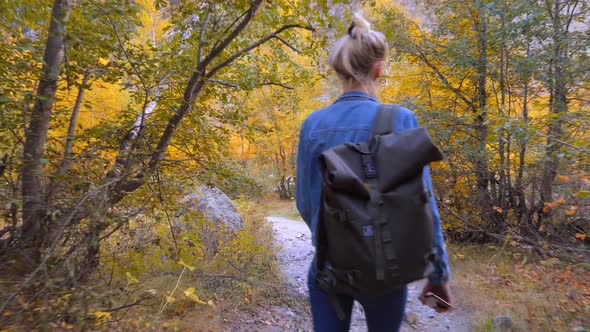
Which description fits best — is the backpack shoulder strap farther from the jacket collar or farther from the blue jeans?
the blue jeans

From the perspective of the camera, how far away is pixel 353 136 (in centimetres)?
136

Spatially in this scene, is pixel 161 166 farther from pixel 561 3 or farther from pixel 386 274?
pixel 561 3

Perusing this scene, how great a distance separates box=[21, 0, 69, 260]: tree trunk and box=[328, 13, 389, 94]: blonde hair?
188 cm

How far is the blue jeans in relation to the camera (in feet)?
4.62

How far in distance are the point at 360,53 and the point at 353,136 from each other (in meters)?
0.35

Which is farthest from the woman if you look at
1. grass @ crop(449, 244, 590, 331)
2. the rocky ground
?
the rocky ground

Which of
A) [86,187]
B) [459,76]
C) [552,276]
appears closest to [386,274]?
[86,187]

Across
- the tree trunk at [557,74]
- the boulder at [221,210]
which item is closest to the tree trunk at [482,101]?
the tree trunk at [557,74]

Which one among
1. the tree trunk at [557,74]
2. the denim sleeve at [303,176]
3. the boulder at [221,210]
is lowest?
the boulder at [221,210]

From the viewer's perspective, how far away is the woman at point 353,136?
136cm

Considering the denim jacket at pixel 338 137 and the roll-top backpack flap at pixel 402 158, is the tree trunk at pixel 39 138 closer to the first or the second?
the denim jacket at pixel 338 137

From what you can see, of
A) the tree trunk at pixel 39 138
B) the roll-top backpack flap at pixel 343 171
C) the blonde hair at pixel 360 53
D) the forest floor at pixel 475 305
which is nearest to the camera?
the roll-top backpack flap at pixel 343 171

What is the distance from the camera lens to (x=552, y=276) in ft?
13.5

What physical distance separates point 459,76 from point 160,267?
6.70 meters
